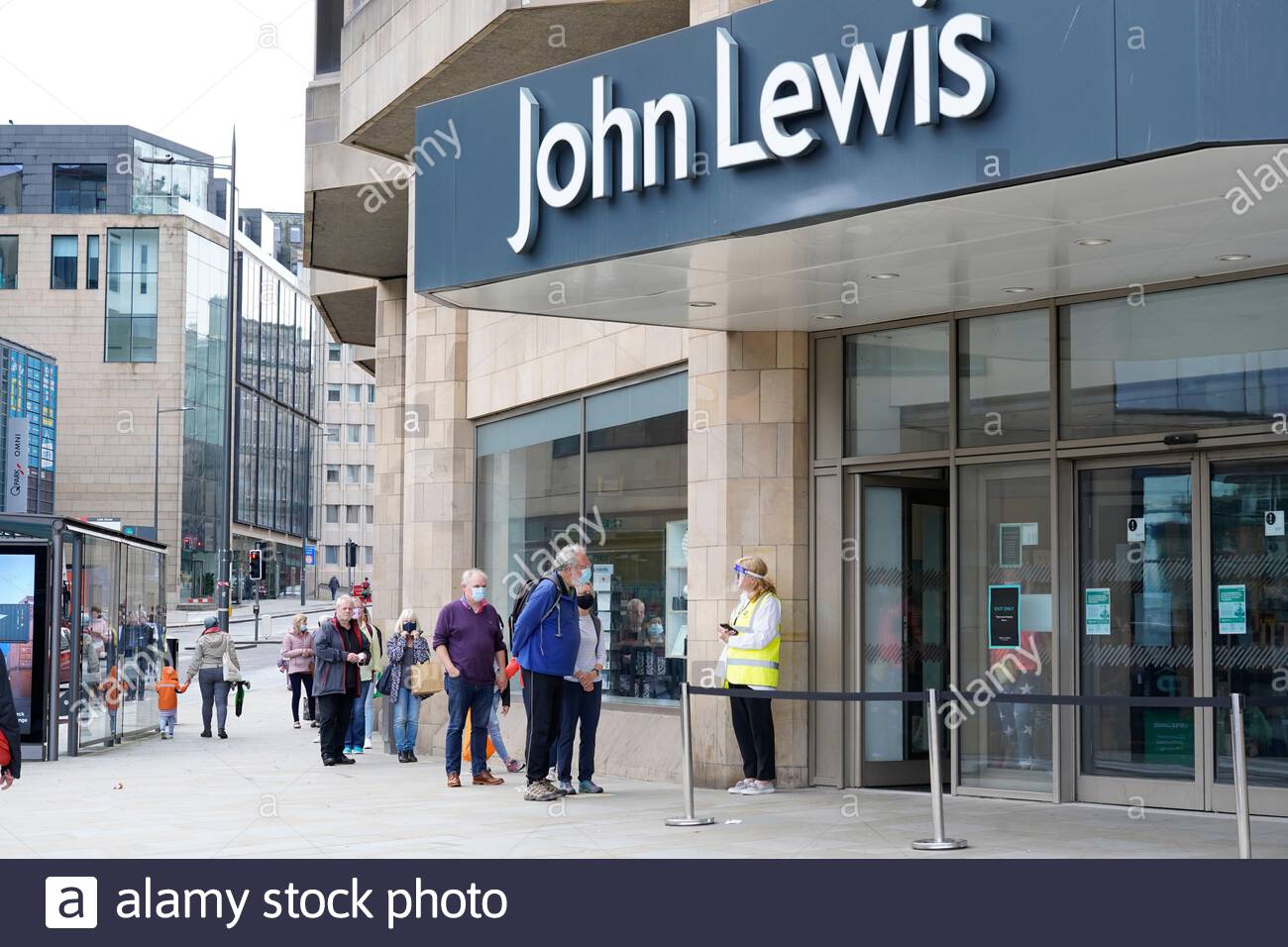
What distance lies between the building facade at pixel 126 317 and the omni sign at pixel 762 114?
71.2 metres

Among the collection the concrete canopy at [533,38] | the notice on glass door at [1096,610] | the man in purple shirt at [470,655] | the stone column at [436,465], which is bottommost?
the man in purple shirt at [470,655]

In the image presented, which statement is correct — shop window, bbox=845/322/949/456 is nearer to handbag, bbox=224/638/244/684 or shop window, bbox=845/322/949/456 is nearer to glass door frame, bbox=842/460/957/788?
glass door frame, bbox=842/460/957/788

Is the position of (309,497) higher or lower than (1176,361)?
higher

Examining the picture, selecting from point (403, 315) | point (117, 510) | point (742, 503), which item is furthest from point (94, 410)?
point (742, 503)

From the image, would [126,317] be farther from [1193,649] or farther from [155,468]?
[1193,649]

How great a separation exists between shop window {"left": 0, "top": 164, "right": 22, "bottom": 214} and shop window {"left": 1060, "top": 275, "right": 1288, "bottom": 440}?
85.8 m

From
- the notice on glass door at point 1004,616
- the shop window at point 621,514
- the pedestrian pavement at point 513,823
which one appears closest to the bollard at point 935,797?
the pedestrian pavement at point 513,823

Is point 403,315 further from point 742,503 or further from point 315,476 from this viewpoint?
point 315,476

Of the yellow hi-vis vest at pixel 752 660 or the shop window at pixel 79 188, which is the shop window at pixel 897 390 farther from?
the shop window at pixel 79 188

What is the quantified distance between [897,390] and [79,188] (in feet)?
283

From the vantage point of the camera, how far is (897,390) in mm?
12805

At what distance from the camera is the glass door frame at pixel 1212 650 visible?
34.8ft

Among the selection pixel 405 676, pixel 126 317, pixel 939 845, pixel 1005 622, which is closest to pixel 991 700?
pixel 939 845
